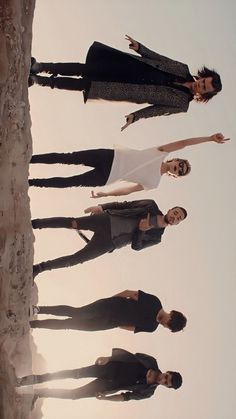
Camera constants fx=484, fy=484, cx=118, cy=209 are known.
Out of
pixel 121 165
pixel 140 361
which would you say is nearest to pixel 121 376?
pixel 140 361

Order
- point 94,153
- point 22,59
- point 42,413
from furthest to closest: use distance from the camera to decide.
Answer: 1. point 42,413
2. point 94,153
3. point 22,59

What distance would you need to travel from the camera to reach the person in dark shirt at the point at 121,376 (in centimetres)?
518

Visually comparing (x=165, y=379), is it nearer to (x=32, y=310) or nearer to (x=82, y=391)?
(x=82, y=391)

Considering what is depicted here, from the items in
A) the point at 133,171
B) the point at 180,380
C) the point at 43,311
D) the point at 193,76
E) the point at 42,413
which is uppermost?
the point at 193,76

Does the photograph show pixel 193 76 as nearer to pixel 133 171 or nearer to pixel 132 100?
pixel 132 100

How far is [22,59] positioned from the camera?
182 inches

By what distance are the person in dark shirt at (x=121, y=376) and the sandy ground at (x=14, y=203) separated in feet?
1.99

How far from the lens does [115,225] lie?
5230 mm

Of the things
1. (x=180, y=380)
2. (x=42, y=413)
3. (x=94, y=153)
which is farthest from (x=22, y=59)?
(x=42, y=413)

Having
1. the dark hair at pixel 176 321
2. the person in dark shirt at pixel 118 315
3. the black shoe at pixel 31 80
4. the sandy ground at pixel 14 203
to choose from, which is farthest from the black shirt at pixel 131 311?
the black shoe at pixel 31 80

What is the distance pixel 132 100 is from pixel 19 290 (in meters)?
2.29

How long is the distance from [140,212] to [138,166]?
516 millimetres

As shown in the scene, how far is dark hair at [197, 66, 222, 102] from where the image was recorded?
511cm

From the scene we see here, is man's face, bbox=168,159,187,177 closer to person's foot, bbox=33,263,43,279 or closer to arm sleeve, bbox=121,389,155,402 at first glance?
person's foot, bbox=33,263,43,279
